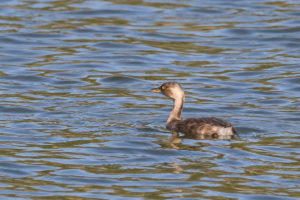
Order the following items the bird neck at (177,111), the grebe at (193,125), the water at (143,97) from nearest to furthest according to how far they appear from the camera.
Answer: the water at (143,97) → the grebe at (193,125) → the bird neck at (177,111)

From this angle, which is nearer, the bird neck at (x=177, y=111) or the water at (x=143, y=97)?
the water at (x=143, y=97)

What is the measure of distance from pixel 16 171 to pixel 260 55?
1031 cm

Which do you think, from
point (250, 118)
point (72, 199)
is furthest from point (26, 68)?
point (72, 199)

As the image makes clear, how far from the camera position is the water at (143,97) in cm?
1081

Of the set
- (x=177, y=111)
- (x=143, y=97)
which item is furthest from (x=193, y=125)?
(x=143, y=97)

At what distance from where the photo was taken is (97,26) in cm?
2358

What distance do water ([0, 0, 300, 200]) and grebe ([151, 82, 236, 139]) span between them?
0.21 m

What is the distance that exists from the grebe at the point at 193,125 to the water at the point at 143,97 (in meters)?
0.21

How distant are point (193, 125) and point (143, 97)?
10.7ft

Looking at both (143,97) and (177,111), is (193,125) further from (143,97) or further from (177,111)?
(143,97)

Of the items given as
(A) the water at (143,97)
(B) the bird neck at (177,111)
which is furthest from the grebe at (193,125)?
(A) the water at (143,97)

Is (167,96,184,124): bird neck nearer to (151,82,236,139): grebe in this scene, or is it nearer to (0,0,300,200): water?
(151,82,236,139): grebe

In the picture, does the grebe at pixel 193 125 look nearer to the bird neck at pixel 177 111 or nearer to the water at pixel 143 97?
the bird neck at pixel 177 111

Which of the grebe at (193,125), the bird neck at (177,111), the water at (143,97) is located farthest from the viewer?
the bird neck at (177,111)
